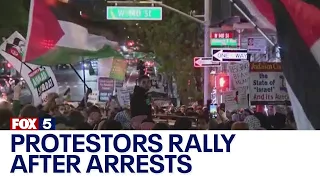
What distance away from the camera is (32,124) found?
2.38m

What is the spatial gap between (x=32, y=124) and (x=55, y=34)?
178cm

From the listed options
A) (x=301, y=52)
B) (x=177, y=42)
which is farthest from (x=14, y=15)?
(x=177, y=42)

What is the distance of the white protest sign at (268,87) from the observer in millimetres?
4746

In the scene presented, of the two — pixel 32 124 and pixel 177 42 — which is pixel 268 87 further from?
pixel 177 42

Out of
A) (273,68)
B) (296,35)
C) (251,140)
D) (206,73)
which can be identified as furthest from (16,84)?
(206,73)

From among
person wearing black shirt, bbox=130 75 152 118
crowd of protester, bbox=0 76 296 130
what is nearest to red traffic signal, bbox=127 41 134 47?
crowd of protester, bbox=0 76 296 130

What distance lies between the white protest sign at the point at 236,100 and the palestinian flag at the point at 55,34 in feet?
4.82

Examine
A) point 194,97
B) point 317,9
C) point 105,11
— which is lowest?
point 194,97

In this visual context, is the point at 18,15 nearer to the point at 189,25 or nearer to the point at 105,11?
the point at 105,11

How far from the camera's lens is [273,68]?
509 centimetres

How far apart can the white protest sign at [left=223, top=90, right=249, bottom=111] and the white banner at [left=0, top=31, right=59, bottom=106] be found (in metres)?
1.67

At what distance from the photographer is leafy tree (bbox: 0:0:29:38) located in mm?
3869

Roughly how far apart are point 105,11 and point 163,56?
6877mm

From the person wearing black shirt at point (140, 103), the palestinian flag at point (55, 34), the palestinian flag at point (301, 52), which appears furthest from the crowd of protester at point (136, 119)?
the palestinian flag at point (55, 34)
